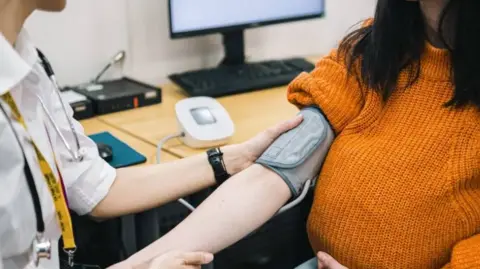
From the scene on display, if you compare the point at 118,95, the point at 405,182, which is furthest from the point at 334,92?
the point at 118,95

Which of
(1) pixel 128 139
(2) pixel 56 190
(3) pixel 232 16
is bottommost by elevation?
(1) pixel 128 139

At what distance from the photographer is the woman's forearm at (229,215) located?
1.26 metres

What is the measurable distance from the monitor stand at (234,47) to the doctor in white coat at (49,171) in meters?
0.81

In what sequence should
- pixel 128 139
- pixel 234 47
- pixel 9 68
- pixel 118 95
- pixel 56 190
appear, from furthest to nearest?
1. pixel 234 47
2. pixel 118 95
3. pixel 128 139
4. pixel 56 190
5. pixel 9 68

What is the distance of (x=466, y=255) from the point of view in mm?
1210

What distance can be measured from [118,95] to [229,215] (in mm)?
795

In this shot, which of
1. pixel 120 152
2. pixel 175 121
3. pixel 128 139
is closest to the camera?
pixel 120 152

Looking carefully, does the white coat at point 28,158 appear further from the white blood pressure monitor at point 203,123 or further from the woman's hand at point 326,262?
the woman's hand at point 326,262

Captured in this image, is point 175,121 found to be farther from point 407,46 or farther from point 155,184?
point 407,46

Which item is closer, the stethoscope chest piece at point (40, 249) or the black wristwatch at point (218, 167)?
the stethoscope chest piece at point (40, 249)

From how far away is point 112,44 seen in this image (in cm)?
214

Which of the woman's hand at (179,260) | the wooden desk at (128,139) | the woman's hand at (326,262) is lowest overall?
the woman's hand at (326,262)

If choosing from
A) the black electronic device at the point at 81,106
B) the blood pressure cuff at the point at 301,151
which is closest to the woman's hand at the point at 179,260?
the blood pressure cuff at the point at 301,151

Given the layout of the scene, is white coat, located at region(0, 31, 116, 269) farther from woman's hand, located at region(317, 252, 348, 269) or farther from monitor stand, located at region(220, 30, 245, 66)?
monitor stand, located at region(220, 30, 245, 66)
